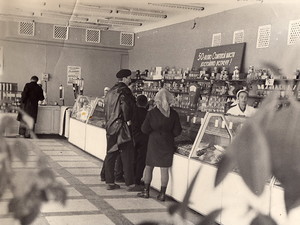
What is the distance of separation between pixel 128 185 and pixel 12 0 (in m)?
2.83

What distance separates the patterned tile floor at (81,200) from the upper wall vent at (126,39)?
0.66ft

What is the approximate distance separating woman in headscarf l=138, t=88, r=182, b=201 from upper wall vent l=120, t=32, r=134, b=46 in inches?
67.2

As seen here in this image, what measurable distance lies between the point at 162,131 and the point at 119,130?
429mm

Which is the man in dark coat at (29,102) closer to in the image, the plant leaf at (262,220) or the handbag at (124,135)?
the plant leaf at (262,220)

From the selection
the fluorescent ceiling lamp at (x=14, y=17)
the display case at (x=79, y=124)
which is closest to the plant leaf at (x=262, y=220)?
the fluorescent ceiling lamp at (x=14, y=17)

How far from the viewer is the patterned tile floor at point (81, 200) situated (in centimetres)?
42

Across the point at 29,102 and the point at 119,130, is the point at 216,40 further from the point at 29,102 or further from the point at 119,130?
the point at 29,102

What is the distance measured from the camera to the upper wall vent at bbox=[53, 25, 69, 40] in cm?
52

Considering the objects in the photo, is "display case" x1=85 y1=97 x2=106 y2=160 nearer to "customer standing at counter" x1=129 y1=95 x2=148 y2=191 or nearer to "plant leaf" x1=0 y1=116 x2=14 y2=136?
"customer standing at counter" x1=129 y1=95 x2=148 y2=191

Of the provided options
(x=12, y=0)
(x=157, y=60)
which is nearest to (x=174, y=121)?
(x=12, y=0)

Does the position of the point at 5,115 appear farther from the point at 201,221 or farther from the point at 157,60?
the point at 157,60

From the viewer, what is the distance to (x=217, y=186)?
14.6 inches

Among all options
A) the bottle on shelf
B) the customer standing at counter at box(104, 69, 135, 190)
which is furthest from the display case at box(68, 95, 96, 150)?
the bottle on shelf

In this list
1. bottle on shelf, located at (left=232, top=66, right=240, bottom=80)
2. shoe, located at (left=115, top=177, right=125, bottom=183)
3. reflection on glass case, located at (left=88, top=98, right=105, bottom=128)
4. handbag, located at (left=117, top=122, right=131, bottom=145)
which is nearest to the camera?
handbag, located at (left=117, top=122, right=131, bottom=145)
